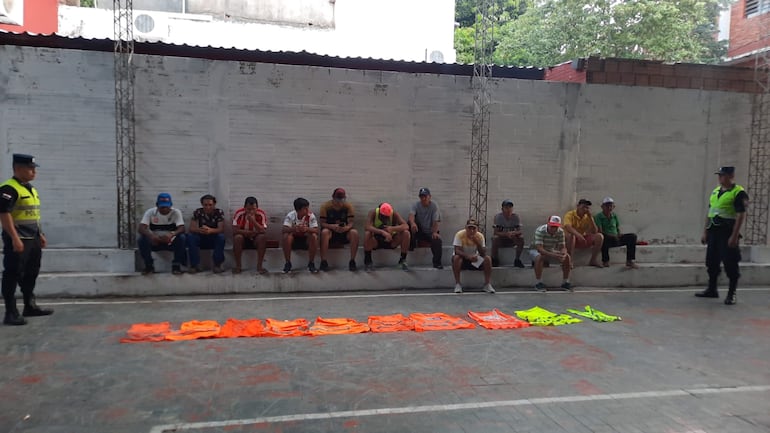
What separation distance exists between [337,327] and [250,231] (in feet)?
9.08

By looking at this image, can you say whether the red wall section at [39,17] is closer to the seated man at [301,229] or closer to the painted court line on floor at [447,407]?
the seated man at [301,229]

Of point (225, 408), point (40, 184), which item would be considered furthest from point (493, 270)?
point (40, 184)

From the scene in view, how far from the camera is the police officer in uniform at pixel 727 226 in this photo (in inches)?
291

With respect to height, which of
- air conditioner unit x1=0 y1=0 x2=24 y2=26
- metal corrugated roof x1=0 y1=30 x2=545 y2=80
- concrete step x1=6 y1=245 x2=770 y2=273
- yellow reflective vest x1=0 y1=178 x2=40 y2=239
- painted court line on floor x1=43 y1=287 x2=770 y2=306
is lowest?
painted court line on floor x1=43 y1=287 x2=770 y2=306

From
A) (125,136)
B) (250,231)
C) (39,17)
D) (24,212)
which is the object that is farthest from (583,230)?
(39,17)

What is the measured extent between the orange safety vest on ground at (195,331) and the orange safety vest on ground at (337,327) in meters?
1.08

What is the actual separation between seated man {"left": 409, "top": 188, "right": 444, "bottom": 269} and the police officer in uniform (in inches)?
159

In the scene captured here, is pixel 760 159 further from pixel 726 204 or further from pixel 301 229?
pixel 301 229

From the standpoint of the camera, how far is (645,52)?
18.1m

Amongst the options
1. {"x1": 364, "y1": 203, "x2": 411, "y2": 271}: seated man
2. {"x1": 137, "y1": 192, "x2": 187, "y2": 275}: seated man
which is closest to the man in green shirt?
{"x1": 364, "y1": 203, "x2": 411, "y2": 271}: seated man

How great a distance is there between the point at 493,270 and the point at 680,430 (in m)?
4.98

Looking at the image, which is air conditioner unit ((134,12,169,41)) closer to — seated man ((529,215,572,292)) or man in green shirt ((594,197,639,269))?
seated man ((529,215,572,292))

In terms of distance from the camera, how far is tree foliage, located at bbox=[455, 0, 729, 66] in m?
17.4

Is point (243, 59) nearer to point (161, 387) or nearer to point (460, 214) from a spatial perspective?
point (460, 214)
